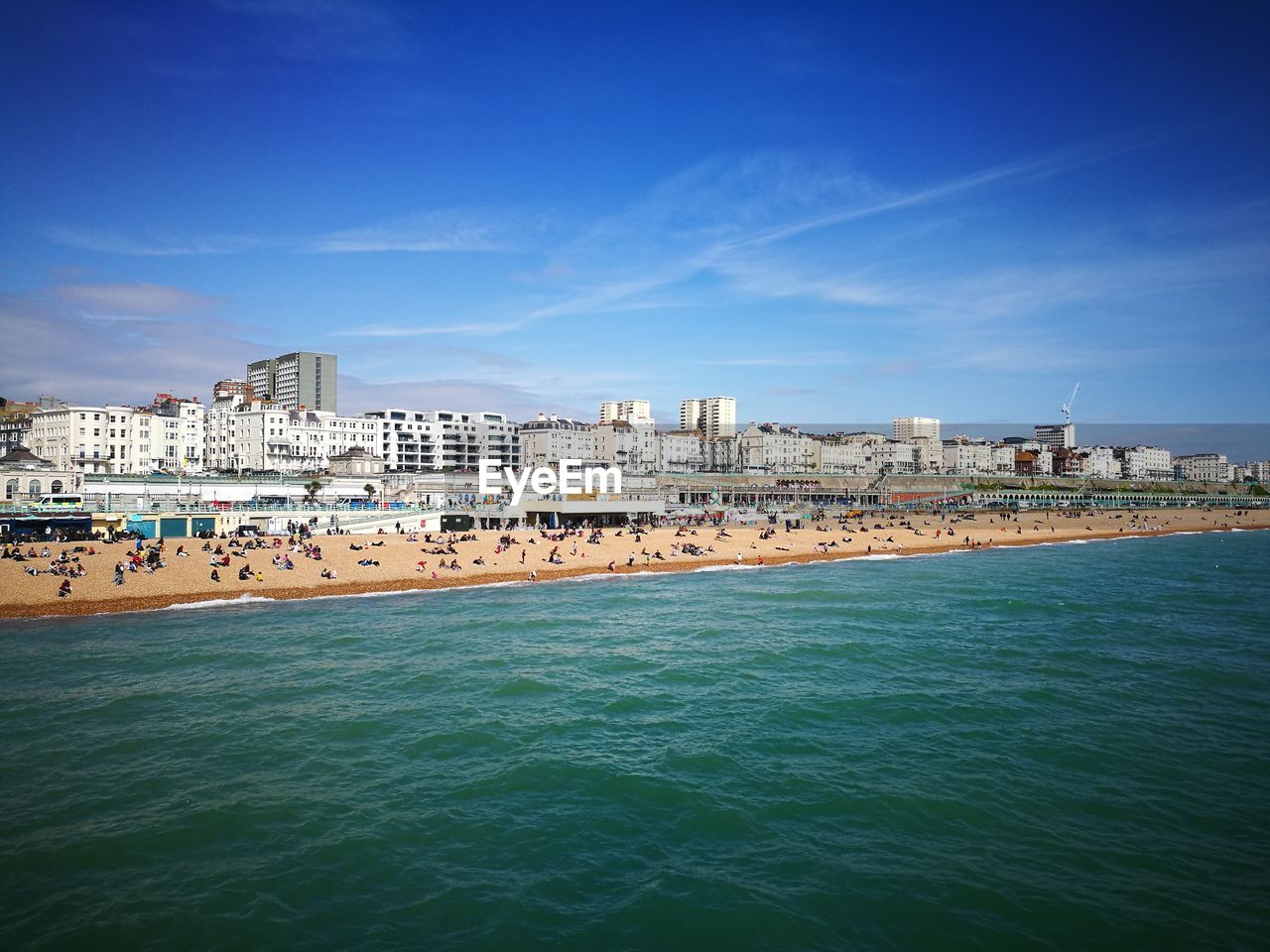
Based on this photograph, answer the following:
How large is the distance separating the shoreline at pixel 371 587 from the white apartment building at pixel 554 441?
7278 centimetres

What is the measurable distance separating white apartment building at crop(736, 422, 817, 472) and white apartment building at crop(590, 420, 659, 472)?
80.1ft

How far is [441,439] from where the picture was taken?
382ft

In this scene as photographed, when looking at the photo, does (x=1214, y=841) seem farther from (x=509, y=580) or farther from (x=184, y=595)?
(x=184, y=595)

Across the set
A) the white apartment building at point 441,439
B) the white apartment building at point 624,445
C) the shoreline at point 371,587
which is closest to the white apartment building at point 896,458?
the white apartment building at point 624,445

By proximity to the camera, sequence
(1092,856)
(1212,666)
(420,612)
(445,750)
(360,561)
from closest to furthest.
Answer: (1092,856), (445,750), (1212,666), (420,612), (360,561)

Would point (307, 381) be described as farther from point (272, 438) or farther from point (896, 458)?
point (896, 458)

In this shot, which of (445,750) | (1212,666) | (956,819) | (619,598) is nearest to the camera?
(956,819)

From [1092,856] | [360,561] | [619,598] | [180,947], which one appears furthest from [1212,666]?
[360,561]

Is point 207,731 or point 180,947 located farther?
point 207,731

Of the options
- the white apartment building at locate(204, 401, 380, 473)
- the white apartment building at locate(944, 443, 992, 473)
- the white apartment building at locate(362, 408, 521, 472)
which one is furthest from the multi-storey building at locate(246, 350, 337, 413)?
the white apartment building at locate(944, 443, 992, 473)

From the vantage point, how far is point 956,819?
14172 millimetres

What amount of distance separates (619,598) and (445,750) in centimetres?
1919

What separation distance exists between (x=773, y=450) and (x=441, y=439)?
75036mm

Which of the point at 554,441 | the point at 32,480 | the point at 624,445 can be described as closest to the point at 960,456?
the point at 624,445
